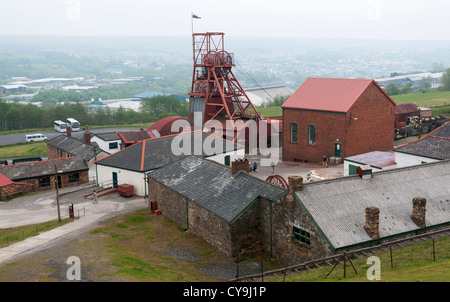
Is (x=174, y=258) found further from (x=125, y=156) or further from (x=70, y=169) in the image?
(x=70, y=169)

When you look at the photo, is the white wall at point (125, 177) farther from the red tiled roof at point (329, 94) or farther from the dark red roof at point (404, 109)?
the dark red roof at point (404, 109)

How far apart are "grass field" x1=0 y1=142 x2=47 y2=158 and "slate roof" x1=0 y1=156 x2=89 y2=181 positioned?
31.9 m

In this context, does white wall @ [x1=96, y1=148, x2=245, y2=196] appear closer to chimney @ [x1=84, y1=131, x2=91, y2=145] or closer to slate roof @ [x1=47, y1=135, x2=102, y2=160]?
slate roof @ [x1=47, y1=135, x2=102, y2=160]

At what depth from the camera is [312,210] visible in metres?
23.2

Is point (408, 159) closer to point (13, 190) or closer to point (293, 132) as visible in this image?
point (293, 132)

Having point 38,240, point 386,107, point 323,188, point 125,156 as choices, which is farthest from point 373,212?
point 386,107

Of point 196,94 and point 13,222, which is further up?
point 196,94

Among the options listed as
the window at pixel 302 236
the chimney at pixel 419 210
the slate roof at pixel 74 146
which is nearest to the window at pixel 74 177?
the slate roof at pixel 74 146

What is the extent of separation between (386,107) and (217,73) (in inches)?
979

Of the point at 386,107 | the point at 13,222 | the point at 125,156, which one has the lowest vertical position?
the point at 13,222

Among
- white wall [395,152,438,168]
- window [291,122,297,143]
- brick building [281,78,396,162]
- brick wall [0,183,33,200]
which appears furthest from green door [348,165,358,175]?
brick wall [0,183,33,200]

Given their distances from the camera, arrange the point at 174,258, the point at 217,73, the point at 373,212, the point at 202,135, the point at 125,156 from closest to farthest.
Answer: the point at 373,212 < the point at 174,258 < the point at 125,156 < the point at 202,135 < the point at 217,73

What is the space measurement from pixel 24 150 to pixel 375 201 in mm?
76717

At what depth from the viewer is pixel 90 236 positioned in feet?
97.5
